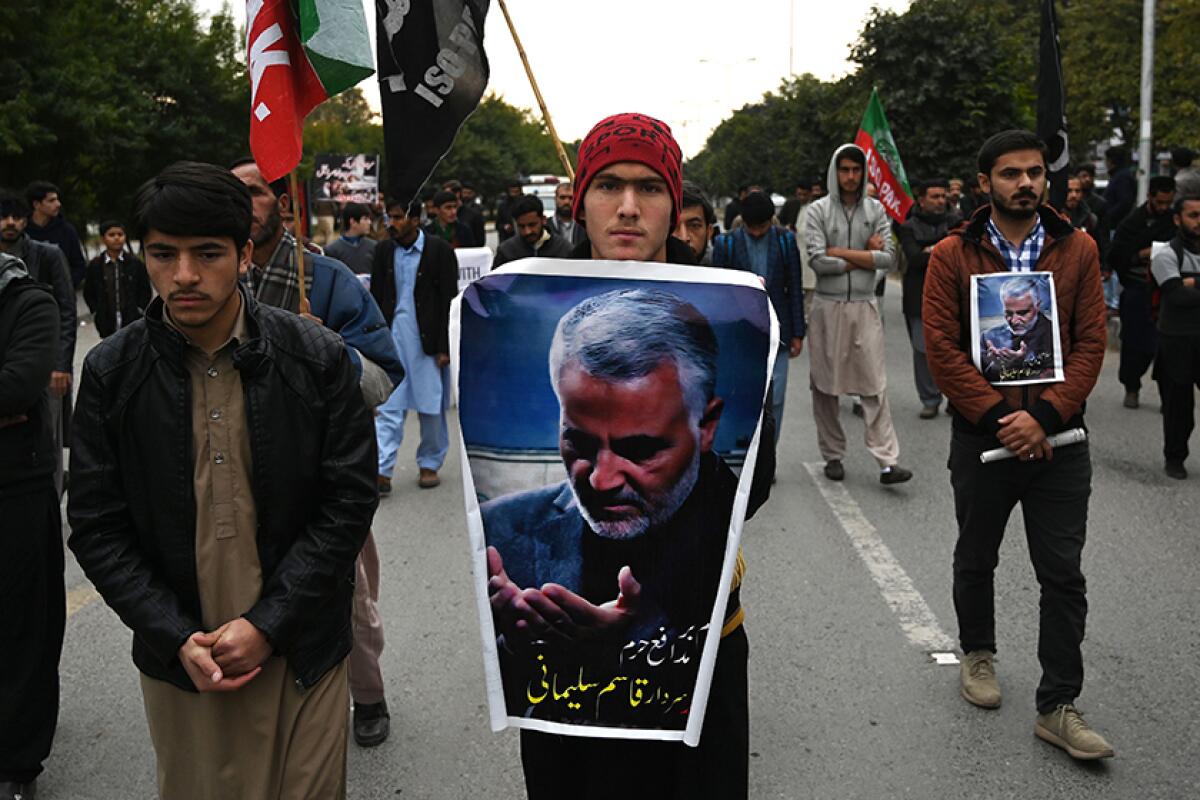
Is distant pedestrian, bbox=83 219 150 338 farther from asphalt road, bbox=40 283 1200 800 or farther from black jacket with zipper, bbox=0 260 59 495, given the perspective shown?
black jacket with zipper, bbox=0 260 59 495

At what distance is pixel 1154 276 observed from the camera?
8250mm

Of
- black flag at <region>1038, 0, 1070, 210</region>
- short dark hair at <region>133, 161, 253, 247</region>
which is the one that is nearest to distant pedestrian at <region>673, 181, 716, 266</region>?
black flag at <region>1038, 0, 1070, 210</region>

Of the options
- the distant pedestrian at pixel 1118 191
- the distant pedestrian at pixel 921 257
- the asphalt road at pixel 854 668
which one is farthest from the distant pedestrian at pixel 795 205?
the asphalt road at pixel 854 668

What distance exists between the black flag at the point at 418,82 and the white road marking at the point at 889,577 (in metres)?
2.87

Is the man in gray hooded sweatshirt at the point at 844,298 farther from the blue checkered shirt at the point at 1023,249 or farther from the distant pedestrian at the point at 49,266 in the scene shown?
the distant pedestrian at the point at 49,266

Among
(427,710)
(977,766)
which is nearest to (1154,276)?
(977,766)

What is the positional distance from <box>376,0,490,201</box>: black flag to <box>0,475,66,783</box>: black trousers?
1633 mm

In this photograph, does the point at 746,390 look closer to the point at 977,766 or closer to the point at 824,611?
the point at 977,766

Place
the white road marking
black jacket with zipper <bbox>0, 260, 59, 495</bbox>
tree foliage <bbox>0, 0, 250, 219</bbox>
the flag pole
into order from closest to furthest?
1. the flag pole
2. black jacket with zipper <bbox>0, 260, 59, 495</bbox>
3. the white road marking
4. tree foliage <bbox>0, 0, 250, 219</bbox>

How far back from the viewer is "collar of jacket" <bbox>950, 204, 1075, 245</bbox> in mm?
4391

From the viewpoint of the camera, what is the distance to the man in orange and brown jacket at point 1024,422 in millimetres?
4238

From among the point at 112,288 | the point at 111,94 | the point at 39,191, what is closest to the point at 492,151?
the point at 111,94

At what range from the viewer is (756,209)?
8086 mm

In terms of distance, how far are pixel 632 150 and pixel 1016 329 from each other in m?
2.25
